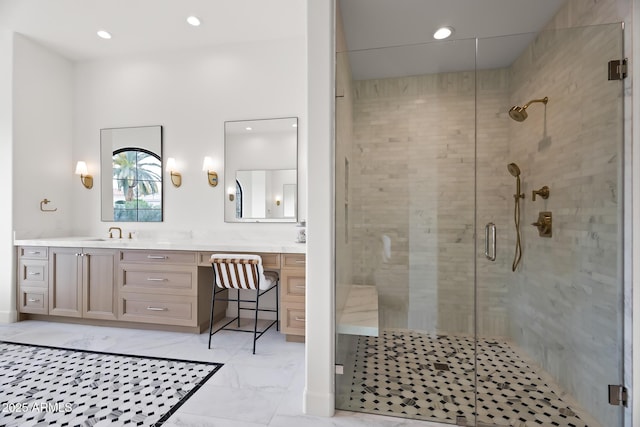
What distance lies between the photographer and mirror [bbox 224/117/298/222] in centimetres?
323

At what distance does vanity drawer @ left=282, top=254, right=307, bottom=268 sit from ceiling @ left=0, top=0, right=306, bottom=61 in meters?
2.22

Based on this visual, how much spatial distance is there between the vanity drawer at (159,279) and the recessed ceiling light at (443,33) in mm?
2775

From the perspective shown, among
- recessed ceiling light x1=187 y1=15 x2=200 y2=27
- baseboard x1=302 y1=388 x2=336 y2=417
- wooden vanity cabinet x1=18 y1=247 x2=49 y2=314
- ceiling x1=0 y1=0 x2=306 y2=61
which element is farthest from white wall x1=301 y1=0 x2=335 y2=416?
wooden vanity cabinet x1=18 y1=247 x2=49 y2=314

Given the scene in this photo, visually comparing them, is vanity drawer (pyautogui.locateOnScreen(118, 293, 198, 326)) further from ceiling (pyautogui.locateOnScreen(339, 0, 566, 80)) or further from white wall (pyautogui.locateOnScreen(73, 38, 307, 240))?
ceiling (pyautogui.locateOnScreen(339, 0, 566, 80))

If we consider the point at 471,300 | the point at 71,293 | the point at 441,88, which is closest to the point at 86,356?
the point at 71,293

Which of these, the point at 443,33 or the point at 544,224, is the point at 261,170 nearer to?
the point at 443,33

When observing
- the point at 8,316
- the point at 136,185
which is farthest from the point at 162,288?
the point at 8,316

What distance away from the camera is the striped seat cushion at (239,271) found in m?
2.49

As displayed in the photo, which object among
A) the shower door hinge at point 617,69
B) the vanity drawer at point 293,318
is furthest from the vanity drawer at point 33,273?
the shower door hinge at point 617,69

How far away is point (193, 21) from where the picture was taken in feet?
9.75

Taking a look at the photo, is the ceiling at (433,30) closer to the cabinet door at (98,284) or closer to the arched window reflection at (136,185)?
the arched window reflection at (136,185)

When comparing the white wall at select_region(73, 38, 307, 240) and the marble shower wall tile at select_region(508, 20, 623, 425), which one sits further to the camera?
the white wall at select_region(73, 38, 307, 240)

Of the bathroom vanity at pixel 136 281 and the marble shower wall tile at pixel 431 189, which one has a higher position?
the marble shower wall tile at pixel 431 189

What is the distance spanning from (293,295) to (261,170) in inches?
54.5
